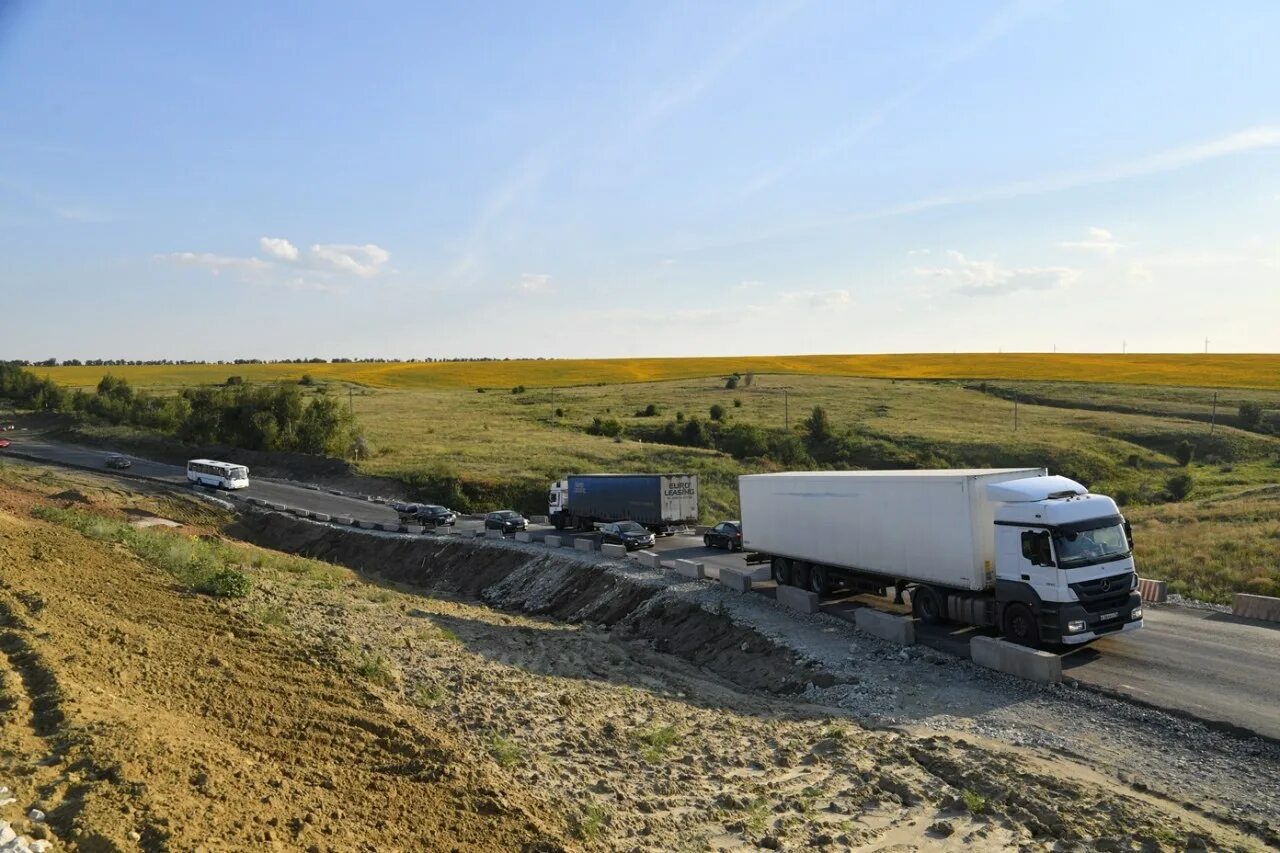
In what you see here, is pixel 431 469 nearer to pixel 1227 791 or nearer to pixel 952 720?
pixel 952 720

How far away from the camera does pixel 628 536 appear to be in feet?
126

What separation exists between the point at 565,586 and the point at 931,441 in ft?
152

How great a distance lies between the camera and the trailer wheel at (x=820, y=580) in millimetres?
25422

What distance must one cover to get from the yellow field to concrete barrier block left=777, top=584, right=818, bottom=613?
93435mm

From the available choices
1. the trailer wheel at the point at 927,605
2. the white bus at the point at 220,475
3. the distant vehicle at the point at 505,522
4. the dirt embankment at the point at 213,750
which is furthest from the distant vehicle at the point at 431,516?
the dirt embankment at the point at 213,750

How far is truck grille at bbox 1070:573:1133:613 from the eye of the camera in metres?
17.7

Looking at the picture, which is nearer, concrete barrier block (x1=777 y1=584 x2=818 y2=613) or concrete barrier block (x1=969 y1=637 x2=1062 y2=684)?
concrete barrier block (x1=969 y1=637 x2=1062 y2=684)

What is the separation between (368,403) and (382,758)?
99834 millimetres

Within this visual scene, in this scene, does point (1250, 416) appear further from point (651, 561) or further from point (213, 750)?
point (213, 750)

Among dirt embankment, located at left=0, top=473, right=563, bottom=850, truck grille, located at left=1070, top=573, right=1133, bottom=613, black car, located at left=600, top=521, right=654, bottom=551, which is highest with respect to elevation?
dirt embankment, located at left=0, top=473, right=563, bottom=850

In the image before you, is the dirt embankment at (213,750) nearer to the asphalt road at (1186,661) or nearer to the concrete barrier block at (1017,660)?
the concrete barrier block at (1017,660)

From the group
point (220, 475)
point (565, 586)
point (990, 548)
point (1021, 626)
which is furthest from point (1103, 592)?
point (220, 475)

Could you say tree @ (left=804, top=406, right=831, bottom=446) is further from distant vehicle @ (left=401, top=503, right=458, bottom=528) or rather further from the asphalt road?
the asphalt road

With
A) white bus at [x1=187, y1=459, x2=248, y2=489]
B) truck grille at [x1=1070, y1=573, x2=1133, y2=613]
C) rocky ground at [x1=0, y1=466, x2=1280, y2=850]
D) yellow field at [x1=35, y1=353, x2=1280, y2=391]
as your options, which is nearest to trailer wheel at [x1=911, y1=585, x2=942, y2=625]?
rocky ground at [x1=0, y1=466, x2=1280, y2=850]
